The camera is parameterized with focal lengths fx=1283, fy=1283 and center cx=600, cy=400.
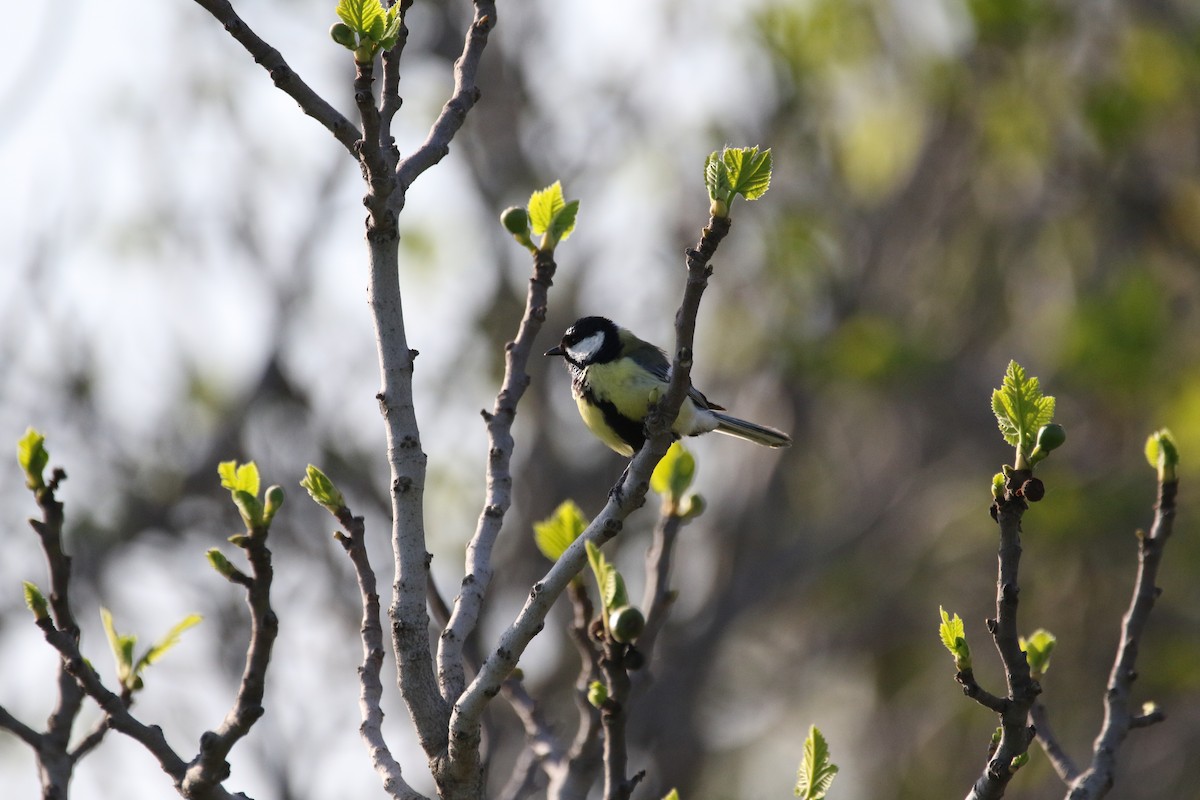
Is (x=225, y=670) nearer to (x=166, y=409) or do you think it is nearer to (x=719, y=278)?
(x=166, y=409)

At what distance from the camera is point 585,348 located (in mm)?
5418

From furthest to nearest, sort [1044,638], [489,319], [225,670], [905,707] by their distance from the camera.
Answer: [905,707] → [489,319] → [225,670] → [1044,638]

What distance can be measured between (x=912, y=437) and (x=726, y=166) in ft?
28.2

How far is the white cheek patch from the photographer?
5291 mm

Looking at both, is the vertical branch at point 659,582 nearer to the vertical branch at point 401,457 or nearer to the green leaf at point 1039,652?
the vertical branch at point 401,457

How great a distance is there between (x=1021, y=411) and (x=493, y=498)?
3.87 feet

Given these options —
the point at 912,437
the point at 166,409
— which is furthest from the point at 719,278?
the point at 166,409

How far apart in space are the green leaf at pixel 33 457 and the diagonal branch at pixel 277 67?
83cm

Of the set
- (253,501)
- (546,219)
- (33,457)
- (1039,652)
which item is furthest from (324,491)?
(1039,652)

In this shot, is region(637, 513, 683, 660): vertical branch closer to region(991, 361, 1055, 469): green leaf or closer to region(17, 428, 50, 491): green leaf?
region(991, 361, 1055, 469): green leaf

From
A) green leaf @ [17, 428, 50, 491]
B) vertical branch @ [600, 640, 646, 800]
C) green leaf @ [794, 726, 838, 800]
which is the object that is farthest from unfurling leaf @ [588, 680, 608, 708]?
green leaf @ [17, 428, 50, 491]

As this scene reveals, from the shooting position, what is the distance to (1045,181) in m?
→ 9.68

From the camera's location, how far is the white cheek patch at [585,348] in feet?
17.4

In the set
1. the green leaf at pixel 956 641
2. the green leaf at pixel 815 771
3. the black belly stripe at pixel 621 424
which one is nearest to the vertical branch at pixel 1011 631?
the green leaf at pixel 956 641
